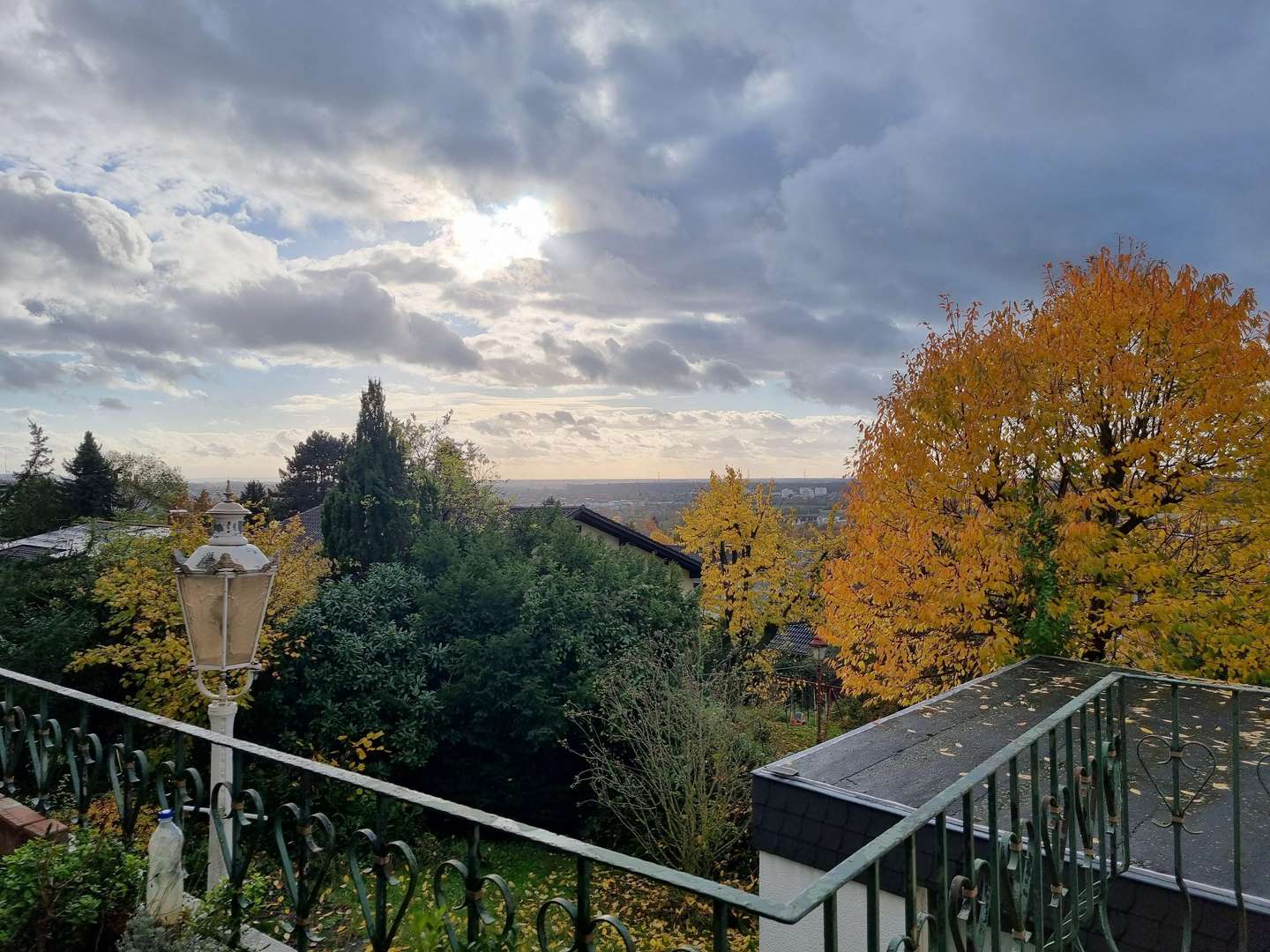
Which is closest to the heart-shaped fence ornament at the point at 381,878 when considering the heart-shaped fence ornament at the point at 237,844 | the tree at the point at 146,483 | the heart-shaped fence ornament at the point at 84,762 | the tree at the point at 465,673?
the heart-shaped fence ornament at the point at 237,844

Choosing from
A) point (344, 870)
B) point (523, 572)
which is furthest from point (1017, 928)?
point (523, 572)

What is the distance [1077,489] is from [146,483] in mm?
43623

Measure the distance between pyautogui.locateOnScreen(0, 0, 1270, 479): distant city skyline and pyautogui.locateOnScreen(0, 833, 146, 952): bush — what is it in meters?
6.44

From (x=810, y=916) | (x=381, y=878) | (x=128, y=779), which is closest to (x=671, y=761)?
(x=810, y=916)

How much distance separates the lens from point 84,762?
122 inches

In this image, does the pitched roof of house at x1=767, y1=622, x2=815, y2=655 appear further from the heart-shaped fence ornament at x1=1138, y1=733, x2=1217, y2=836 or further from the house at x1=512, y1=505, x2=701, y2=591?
the heart-shaped fence ornament at x1=1138, y1=733, x2=1217, y2=836

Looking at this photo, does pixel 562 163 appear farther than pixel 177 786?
Yes

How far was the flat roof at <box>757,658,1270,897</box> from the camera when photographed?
168 inches

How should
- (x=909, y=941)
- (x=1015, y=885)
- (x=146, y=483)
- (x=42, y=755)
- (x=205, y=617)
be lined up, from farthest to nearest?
(x=146, y=483) < (x=205, y=617) < (x=42, y=755) < (x=1015, y=885) < (x=909, y=941)

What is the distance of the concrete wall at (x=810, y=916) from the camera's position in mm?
5258

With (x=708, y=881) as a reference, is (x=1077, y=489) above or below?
above

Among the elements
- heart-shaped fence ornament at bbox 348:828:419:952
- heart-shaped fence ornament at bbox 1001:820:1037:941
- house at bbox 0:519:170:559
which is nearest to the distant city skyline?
house at bbox 0:519:170:559

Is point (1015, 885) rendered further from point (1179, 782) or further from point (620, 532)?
point (620, 532)

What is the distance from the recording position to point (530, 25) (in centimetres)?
841
